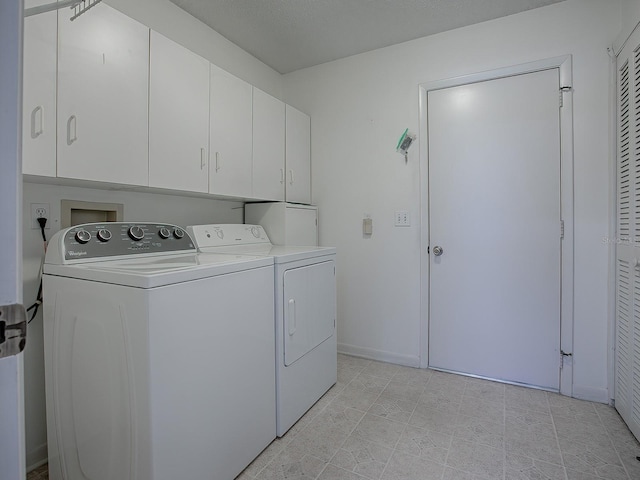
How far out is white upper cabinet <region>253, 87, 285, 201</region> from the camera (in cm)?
236

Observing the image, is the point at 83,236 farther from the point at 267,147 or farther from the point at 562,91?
the point at 562,91

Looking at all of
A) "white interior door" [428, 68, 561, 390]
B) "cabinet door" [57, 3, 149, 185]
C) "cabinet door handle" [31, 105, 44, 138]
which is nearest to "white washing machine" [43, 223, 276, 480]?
"cabinet door" [57, 3, 149, 185]

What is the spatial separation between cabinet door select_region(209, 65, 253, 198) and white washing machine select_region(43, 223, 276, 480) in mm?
661

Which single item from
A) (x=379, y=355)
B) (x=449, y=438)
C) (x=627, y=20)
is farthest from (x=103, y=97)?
(x=627, y=20)

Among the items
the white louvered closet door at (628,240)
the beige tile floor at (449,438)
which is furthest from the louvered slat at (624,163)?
the beige tile floor at (449,438)

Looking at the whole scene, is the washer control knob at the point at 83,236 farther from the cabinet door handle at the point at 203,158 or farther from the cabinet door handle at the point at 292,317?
the cabinet door handle at the point at 292,317

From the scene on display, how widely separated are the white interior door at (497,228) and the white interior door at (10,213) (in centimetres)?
245

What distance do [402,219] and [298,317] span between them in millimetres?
1238

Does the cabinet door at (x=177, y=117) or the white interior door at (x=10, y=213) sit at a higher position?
the cabinet door at (x=177, y=117)

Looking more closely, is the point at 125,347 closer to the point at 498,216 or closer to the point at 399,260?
the point at 399,260

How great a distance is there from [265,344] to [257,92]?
1721 mm

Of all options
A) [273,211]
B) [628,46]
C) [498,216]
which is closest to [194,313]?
[273,211]

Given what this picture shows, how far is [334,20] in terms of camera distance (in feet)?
7.61

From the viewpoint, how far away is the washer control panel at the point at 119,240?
142cm
